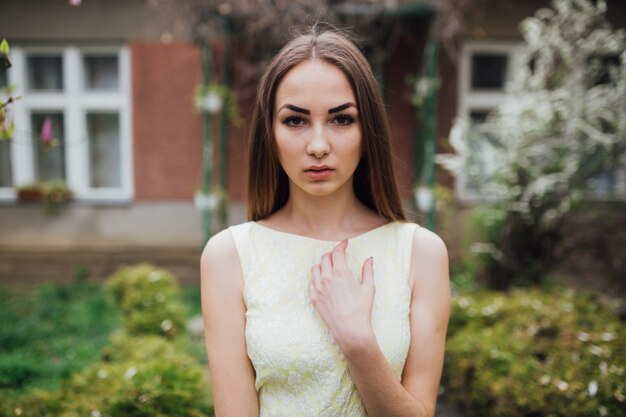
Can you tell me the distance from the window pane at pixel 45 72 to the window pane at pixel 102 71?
38cm

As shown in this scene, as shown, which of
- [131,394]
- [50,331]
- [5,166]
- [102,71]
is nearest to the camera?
[131,394]

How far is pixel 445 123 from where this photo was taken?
620 cm

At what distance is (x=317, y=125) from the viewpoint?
122cm

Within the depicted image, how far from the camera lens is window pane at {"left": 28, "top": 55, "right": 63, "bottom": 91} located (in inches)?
251

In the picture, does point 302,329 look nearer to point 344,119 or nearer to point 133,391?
point 344,119

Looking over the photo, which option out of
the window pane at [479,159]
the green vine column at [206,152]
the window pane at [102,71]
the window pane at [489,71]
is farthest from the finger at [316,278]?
the window pane at [102,71]

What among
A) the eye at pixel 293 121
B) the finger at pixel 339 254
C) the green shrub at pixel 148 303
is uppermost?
the eye at pixel 293 121

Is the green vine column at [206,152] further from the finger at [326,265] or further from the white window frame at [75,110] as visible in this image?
the finger at [326,265]

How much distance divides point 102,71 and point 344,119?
19.8 feet

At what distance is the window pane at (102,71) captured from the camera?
634cm

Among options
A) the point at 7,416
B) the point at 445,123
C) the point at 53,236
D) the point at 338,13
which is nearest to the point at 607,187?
the point at 445,123

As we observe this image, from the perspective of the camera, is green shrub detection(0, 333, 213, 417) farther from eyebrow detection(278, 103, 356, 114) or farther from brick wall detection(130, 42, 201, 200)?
brick wall detection(130, 42, 201, 200)

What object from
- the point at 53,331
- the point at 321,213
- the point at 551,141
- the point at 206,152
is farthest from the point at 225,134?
the point at 321,213

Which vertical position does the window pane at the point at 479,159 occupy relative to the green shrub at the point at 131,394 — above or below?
above
